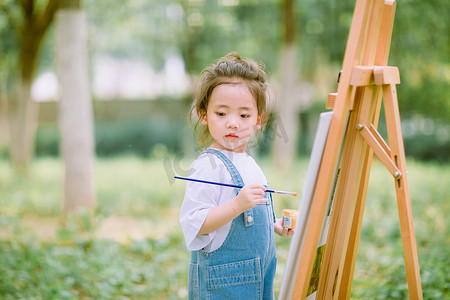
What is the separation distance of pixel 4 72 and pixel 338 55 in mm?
9800

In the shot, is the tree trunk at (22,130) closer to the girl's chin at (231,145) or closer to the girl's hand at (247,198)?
the girl's chin at (231,145)

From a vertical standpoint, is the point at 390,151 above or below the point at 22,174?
below

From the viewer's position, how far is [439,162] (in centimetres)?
1292

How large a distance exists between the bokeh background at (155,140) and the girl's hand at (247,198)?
15.7 inches

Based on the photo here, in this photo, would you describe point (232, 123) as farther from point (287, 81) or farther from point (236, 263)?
point (287, 81)

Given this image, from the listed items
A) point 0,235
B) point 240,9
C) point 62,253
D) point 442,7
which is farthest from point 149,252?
point 442,7

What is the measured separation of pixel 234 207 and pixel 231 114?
44 centimetres

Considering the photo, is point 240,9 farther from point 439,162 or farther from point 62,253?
point 62,253

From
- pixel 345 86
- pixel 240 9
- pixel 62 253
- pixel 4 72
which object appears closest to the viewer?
pixel 345 86

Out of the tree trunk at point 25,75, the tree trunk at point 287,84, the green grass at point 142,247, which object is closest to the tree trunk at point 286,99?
the tree trunk at point 287,84

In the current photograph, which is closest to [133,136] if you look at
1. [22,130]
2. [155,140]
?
[155,140]

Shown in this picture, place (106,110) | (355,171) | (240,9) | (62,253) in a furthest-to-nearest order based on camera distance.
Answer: (106,110), (240,9), (62,253), (355,171)

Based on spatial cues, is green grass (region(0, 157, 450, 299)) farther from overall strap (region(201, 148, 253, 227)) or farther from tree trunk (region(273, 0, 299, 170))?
tree trunk (region(273, 0, 299, 170))

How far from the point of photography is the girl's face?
207cm
